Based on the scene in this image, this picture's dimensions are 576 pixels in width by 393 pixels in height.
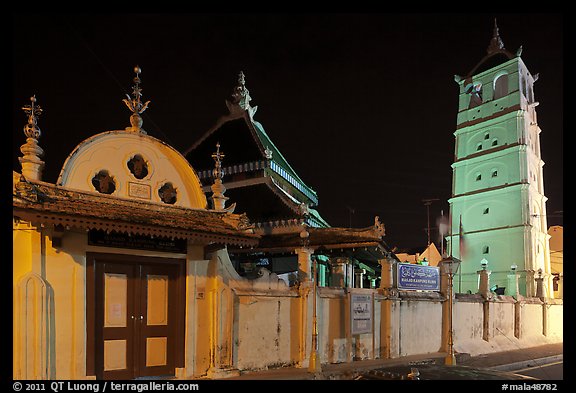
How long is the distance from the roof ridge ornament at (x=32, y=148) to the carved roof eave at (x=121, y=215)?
28cm

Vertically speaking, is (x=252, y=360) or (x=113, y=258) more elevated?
(x=113, y=258)

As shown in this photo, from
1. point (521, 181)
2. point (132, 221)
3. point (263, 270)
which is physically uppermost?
point (521, 181)

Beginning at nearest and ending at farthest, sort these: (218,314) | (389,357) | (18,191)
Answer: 1. (18,191)
2. (218,314)
3. (389,357)

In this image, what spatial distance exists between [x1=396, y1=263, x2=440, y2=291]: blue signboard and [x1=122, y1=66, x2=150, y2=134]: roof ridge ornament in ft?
30.7

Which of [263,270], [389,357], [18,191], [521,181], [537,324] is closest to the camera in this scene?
[18,191]

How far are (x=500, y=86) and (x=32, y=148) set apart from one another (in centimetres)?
4126

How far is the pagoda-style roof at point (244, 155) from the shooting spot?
23109 millimetres

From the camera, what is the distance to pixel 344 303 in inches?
580

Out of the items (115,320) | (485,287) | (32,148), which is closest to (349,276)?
(485,287)

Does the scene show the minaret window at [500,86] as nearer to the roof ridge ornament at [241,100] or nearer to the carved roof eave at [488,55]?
the carved roof eave at [488,55]

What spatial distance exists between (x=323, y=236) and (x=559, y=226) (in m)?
45.3

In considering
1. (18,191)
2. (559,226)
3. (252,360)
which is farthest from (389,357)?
(559,226)

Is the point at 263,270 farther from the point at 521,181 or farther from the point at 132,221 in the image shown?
the point at 521,181

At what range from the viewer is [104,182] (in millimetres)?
10836
